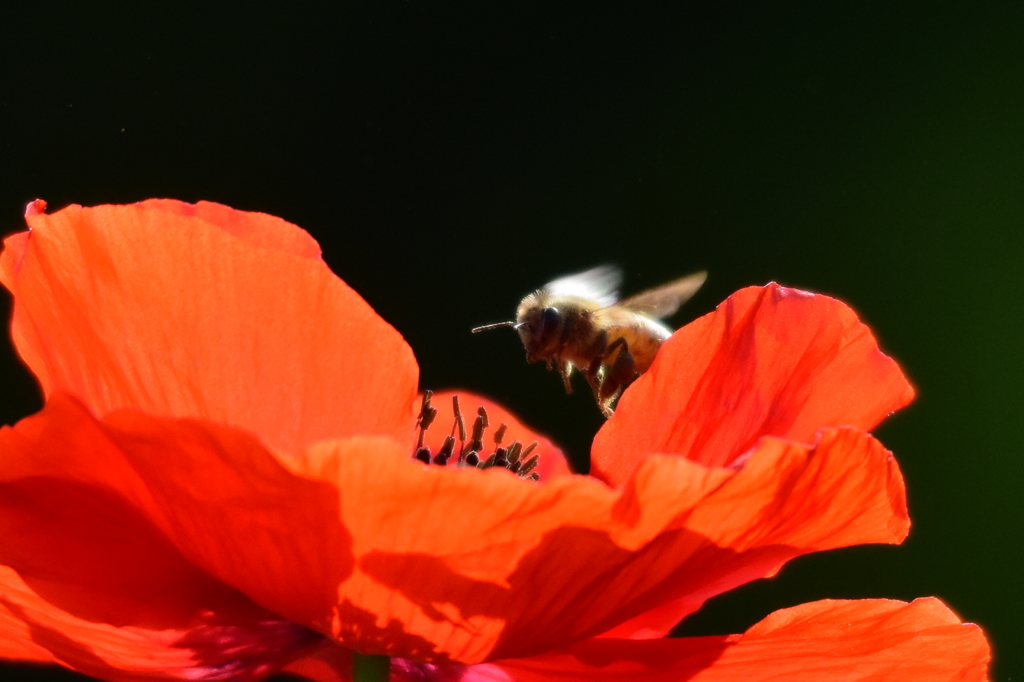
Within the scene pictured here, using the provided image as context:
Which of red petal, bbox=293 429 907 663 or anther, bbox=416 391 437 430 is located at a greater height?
anther, bbox=416 391 437 430

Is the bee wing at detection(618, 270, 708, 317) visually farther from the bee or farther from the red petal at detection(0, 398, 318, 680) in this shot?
the red petal at detection(0, 398, 318, 680)

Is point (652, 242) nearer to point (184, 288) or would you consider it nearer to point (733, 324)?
point (733, 324)

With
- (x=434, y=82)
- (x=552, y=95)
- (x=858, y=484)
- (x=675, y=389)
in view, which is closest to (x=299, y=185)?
(x=434, y=82)

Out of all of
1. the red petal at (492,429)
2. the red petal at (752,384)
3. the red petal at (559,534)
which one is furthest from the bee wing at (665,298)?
the red petal at (559,534)

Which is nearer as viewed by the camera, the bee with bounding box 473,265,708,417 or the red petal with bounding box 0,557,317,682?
the red petal with bounding box 0,557,317,682

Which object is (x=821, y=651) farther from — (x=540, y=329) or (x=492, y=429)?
(x=540, y=329)

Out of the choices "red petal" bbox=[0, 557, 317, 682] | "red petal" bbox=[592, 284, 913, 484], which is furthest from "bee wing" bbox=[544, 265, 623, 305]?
"red petal" bbox=[0, 557, 317, 682]

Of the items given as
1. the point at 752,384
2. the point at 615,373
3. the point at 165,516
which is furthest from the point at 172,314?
the point at 615,373
